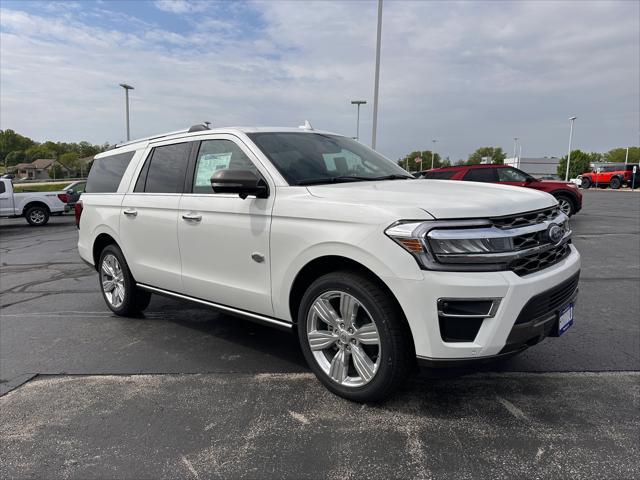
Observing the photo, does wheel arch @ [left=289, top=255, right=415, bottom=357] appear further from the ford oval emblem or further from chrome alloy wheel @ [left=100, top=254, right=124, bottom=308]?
chrome alloy wheel @ [left=100, top=254, right=124, bottom=308]

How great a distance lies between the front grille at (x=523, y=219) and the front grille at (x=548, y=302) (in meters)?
0.41

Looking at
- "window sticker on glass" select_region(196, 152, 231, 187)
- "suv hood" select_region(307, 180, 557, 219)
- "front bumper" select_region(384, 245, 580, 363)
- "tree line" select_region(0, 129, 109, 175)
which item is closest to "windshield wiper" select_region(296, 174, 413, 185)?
"suv hood" select_region(307, 180, 557, 219)

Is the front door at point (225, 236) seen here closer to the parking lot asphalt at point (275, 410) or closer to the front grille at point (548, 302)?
the parking lot asphalt at point (275, 410)

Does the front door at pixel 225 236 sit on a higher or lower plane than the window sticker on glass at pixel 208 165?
lower

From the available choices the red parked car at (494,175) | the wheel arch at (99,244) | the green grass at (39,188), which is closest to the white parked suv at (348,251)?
the wheel arch at (99,244)

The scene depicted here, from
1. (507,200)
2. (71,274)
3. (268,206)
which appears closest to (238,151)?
(268,206)

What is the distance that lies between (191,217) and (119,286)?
1.78m

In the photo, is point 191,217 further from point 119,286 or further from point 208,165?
point 119,286

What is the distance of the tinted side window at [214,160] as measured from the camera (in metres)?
3.70

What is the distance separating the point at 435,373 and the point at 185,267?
2369 mm

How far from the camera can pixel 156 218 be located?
4301mm

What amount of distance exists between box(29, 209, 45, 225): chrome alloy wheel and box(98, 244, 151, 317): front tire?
1477 centimetres

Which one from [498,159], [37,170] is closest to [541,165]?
[498,159]

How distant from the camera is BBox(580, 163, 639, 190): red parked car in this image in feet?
122
